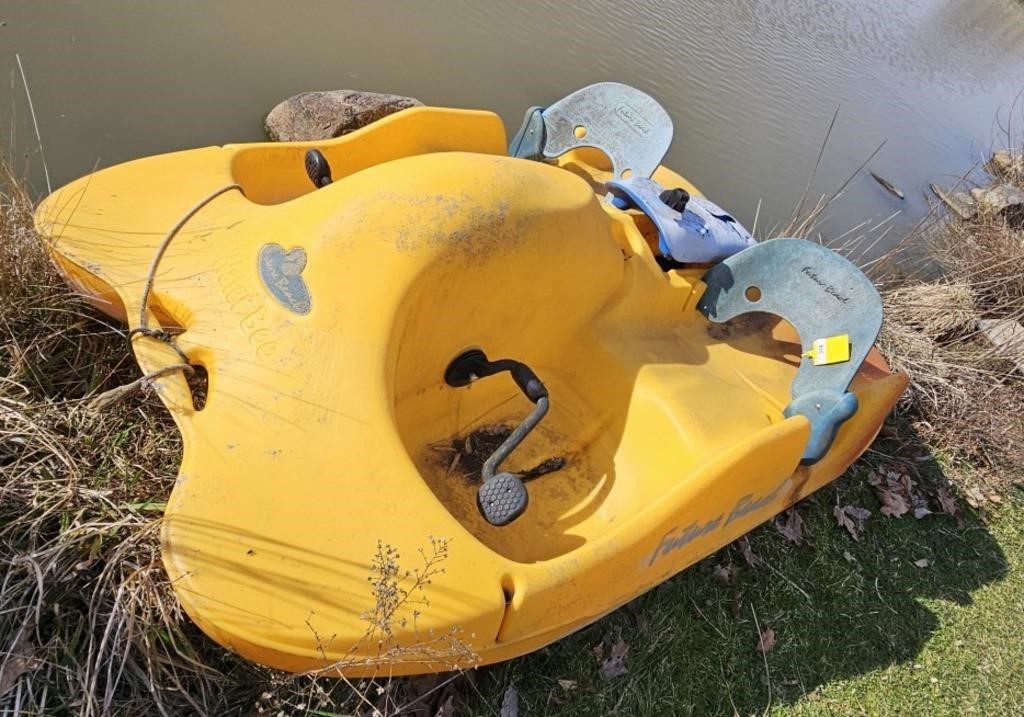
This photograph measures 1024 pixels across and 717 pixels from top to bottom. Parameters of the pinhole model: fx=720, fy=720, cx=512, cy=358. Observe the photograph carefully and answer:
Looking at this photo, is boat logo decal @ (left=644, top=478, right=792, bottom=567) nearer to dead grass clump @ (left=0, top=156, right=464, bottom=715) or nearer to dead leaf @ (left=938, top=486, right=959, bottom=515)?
dead grass clump @ (left=0, top=156, right=464, bottom=715)

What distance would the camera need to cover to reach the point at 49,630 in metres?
1.75

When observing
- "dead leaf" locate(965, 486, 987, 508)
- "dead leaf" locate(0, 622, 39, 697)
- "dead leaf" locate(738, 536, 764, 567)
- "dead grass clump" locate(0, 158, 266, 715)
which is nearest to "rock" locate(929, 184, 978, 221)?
"dead leaf" locate(965, 486, 987, 508)

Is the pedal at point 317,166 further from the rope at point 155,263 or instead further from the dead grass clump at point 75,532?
the dead grass clump at point 75,532

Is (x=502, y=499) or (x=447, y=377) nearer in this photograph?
(x=502, y=499)

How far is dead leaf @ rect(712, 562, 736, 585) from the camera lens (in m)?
2.77

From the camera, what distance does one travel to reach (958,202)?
6.82 meters

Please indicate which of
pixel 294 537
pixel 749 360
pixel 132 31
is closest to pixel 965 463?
pixel 749 360

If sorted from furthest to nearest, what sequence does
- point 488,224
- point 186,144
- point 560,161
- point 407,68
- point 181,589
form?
point 407,68
point 186,144
point 560,161
point 488,224
point 181,589

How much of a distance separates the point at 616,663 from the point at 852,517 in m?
1.53

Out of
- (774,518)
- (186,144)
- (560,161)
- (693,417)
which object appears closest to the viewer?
(693,417)

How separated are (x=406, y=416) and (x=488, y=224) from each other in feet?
2.13

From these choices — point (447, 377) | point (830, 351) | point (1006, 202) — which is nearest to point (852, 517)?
point (830, 351)

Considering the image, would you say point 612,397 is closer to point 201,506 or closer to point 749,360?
point 749,360

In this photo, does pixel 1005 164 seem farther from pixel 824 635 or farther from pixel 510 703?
pixel 510 703
